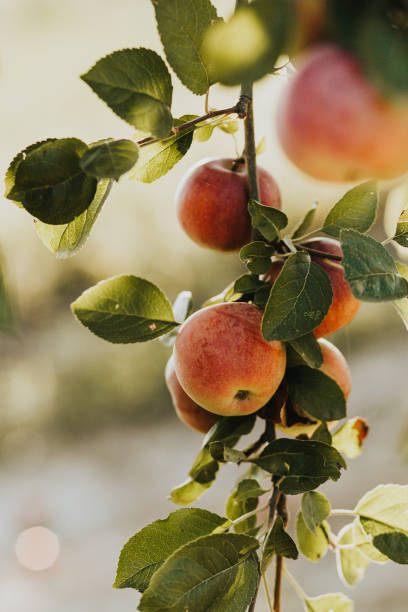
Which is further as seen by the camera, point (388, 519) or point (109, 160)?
point (388, 519)

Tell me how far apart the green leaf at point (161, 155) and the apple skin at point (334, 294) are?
5.4 inches

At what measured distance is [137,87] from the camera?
0.39 m

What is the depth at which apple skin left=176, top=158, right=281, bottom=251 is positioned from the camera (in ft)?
2.14

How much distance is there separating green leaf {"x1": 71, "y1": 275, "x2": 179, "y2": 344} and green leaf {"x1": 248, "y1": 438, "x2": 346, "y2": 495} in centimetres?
15

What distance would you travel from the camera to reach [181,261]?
3555 mm

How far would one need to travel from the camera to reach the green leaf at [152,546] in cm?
49

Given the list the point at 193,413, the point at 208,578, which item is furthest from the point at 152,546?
the point at 193,413

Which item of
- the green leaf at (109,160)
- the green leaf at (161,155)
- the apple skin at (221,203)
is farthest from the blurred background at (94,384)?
the green leaf at (109,160)

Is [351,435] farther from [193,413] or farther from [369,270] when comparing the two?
[369,270]

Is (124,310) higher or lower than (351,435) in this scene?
higher

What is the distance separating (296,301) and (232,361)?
4.6 inches

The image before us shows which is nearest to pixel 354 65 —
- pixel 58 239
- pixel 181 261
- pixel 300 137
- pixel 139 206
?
pixel 300 137

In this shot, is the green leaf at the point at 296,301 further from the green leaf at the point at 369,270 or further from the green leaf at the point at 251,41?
the green leaf at the point at 251,41

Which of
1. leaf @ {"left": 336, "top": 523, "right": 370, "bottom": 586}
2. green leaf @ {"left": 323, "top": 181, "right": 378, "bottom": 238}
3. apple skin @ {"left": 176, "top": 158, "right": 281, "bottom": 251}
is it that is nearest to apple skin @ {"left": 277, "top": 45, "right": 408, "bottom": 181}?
green leaf @ {"left": 323, "top": 181, "right": 378, "bottom": 238}
